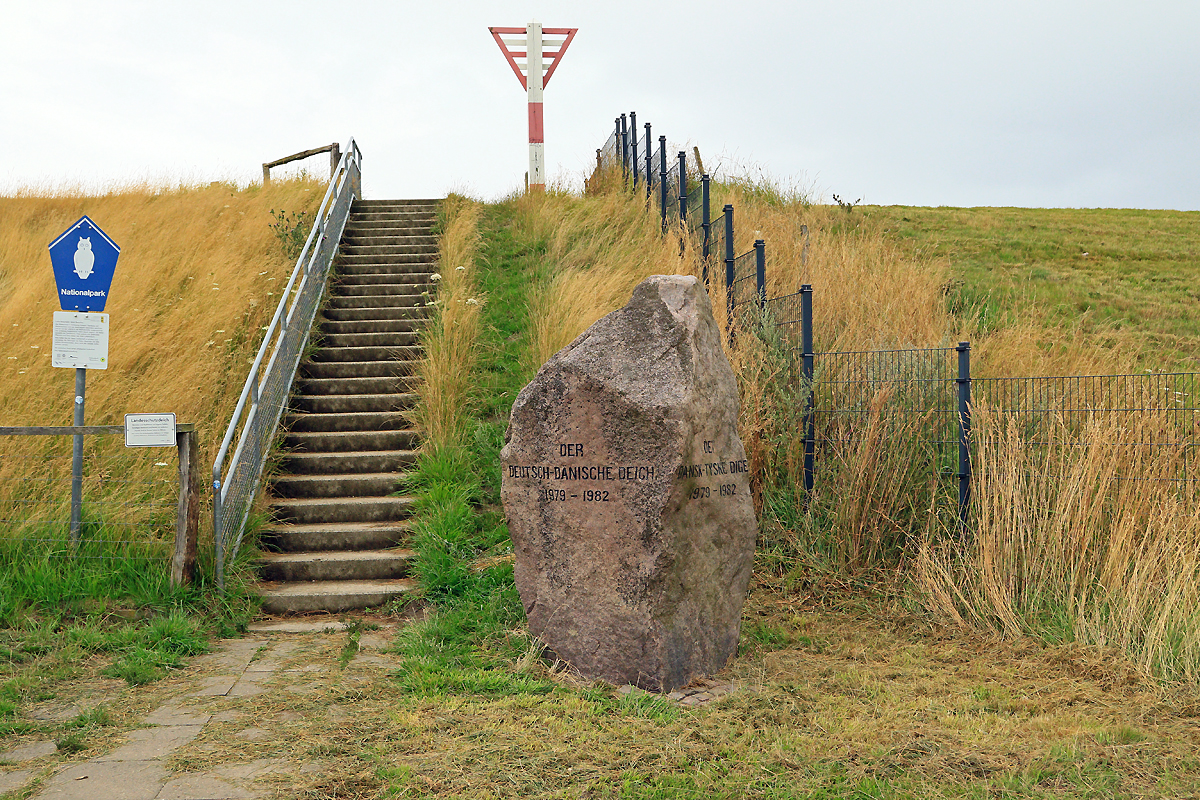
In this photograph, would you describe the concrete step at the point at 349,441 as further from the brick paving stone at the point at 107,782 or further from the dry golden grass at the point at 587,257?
the brick paving stone at the point at 107,782

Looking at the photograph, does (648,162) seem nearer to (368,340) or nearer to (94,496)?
(368,340)

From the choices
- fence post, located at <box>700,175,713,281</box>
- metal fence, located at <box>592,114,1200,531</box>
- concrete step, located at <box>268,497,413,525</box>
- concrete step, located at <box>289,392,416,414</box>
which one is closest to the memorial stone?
metal fence, located at <box>592,114,1200,531</box>

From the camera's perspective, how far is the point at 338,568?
7.61 meters

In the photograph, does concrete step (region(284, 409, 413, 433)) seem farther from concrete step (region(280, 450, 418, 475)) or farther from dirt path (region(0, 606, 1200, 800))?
dirt path (region(0, 606, 1200, 800))

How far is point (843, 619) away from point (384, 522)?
4.24 meters

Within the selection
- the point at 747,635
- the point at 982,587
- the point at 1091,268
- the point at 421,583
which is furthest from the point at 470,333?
the point at 1091,268

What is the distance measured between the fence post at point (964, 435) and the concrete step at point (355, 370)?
248 inches

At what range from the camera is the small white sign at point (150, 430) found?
693 cm

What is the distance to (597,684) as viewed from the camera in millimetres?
5109

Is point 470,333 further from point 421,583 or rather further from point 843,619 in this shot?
point 843,619

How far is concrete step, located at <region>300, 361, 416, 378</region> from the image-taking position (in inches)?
419

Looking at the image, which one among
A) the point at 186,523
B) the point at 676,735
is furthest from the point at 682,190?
the point at 676,735

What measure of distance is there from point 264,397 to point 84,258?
195 cm

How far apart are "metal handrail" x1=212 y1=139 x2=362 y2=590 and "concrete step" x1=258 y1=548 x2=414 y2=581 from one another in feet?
1.36
